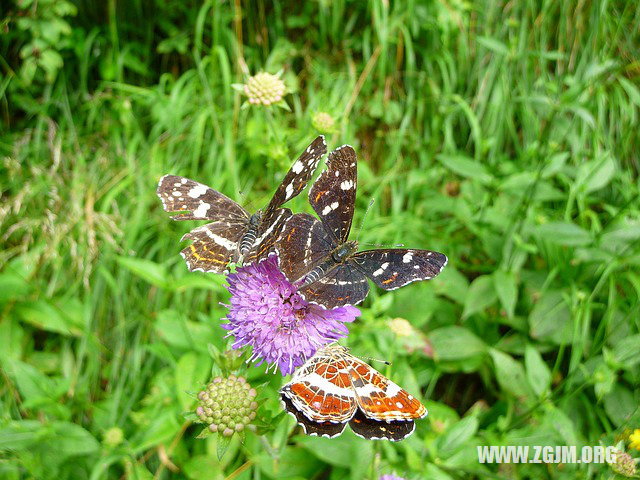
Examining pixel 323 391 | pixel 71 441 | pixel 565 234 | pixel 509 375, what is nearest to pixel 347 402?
pixel 323 391

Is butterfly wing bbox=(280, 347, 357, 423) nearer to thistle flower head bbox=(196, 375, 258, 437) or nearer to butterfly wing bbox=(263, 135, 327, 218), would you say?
thistle flower head bbox=(196, 375, 258, 437)

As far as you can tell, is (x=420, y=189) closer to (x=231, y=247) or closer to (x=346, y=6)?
(x=346, y=6)

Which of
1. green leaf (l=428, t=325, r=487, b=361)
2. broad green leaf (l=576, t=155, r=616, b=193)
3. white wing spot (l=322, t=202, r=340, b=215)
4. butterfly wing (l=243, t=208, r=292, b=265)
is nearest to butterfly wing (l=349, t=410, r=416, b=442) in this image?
butterfly wing (l=243, t=208, r=292, b=265)

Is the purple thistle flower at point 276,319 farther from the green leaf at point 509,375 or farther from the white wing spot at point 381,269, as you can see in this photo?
the green leaf at point 509,375

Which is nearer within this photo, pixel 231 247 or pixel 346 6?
pixel 231 247

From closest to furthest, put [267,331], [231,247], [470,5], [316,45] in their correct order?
1. [267,331]
2. [231,247]
3. [470,5]
4. [316,45]

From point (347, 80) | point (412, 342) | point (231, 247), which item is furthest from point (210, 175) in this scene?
point (412, 342)

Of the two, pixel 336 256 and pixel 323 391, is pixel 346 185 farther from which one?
pixel 323 391
